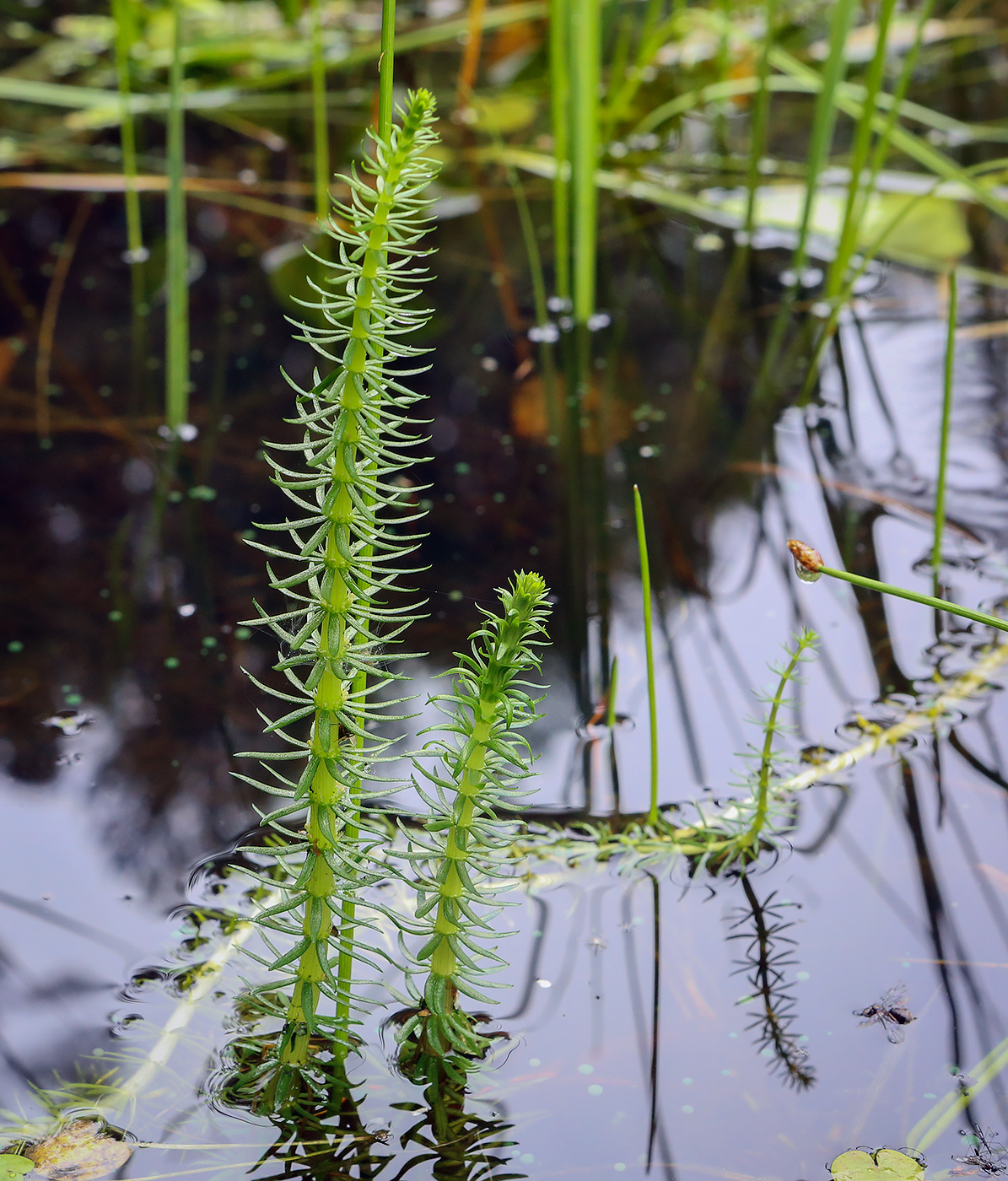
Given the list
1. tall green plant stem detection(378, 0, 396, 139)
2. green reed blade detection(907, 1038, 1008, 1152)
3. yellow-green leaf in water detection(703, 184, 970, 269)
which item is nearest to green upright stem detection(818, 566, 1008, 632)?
green reed blade detection(907, 1038, 1008, 1152)

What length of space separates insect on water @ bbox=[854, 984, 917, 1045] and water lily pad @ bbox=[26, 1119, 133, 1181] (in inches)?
24.4

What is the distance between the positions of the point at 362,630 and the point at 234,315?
1.39 metres

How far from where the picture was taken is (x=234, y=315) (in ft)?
6.46

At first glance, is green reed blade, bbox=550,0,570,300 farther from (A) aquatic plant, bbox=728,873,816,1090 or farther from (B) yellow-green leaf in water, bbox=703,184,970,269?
(A) aquatic plant, bbox=728,873,816,1090

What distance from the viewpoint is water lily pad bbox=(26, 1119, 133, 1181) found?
0.85 m

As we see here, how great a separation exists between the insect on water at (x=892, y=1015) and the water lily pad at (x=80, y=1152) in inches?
24.4

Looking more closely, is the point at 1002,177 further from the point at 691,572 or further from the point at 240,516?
the point at 240,516

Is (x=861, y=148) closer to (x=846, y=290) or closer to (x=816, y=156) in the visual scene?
(x=816, y=156)

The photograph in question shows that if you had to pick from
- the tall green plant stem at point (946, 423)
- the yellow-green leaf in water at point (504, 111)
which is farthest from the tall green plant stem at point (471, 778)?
the yellow-green leaf in water at point (504, 111)

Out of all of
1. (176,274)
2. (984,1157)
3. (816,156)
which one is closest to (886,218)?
(816,156)

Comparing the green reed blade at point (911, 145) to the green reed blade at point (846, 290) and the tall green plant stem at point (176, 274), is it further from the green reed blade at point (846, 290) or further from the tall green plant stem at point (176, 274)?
the tall green plant stem at point (176, 274)

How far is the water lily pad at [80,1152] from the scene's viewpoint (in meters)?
0.85

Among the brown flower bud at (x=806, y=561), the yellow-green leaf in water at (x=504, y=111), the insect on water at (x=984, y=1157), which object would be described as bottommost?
the insect on water at (x=984, y=1157)

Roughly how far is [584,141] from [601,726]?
104 cm
